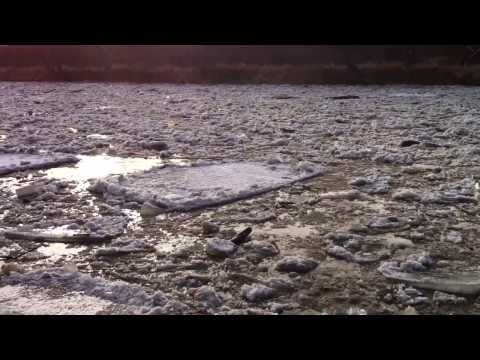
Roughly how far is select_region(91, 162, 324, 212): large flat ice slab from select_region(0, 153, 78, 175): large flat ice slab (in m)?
0.75

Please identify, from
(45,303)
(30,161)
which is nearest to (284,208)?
(45,303)

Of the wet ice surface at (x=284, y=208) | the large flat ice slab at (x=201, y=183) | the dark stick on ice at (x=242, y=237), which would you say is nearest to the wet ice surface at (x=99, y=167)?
the wet ice surface at (x=284, y=208)

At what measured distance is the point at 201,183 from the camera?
2.81 meters

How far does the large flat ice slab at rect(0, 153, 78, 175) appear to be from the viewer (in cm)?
330

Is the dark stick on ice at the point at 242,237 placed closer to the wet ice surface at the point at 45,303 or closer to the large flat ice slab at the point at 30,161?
the wet ice surface at the point at 45,303

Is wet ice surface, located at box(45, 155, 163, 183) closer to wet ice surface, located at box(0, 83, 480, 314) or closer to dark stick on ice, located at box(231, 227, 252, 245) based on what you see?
wet ice surface, located at box(0, 83, 480, 314)

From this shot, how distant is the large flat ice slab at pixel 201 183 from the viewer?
8.18 feet

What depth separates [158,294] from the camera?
1.50 metres

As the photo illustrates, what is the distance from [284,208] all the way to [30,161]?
208 cm

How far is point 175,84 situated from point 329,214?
9.85 metres

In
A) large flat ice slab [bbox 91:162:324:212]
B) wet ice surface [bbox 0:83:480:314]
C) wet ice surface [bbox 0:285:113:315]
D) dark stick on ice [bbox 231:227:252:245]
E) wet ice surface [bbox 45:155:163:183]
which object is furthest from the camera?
wet ice surface [bbox 45:155:163:183]

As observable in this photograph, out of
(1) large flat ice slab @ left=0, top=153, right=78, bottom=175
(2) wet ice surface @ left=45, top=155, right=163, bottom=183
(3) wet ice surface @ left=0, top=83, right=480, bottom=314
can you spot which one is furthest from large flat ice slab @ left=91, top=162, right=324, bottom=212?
(1) large flat ice slab @ left=0, top=153, right=78, bottom=175

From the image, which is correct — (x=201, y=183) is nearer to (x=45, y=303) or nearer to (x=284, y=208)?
(x=284, y=208)
